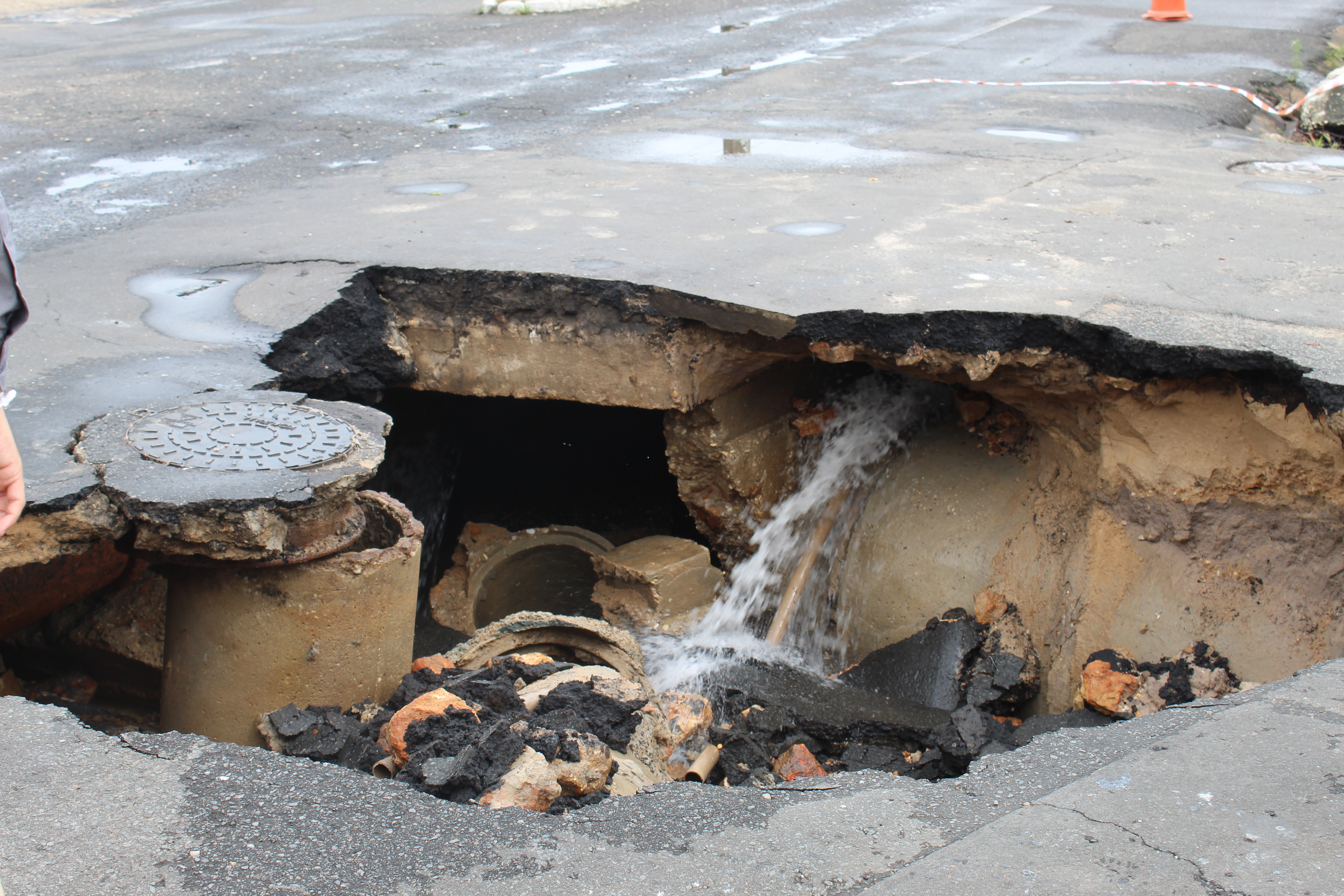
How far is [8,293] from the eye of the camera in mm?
1588

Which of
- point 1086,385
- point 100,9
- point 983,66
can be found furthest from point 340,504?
point 100,9

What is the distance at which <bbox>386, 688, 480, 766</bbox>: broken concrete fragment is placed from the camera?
259 cm

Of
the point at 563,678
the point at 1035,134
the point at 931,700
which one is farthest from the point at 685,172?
the point at 563,678

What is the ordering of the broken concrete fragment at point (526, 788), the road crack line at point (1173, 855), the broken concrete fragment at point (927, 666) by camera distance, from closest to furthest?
the road crack line at point (1173, 855), the broken concrete fragment at point (526, 788), the broken concrete fragment at point (927, 666)

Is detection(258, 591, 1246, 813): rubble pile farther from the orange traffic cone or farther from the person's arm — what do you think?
the orange traffic cone

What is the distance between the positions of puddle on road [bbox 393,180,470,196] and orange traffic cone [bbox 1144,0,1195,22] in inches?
391

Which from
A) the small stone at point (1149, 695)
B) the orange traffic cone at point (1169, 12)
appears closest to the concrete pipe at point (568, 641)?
the small stone at point (1149, 695)

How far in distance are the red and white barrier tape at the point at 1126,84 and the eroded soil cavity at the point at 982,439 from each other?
4.90 m

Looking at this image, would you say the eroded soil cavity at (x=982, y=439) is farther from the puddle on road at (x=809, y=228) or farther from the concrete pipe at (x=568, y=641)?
the concrete pipe at (x=568, y=641)

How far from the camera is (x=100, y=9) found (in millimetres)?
14094

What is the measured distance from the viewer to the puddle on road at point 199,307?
152 inches

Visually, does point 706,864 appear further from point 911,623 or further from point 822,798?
point 911,623

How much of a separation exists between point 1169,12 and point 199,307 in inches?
470

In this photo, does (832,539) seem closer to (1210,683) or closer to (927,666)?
(927,666)
